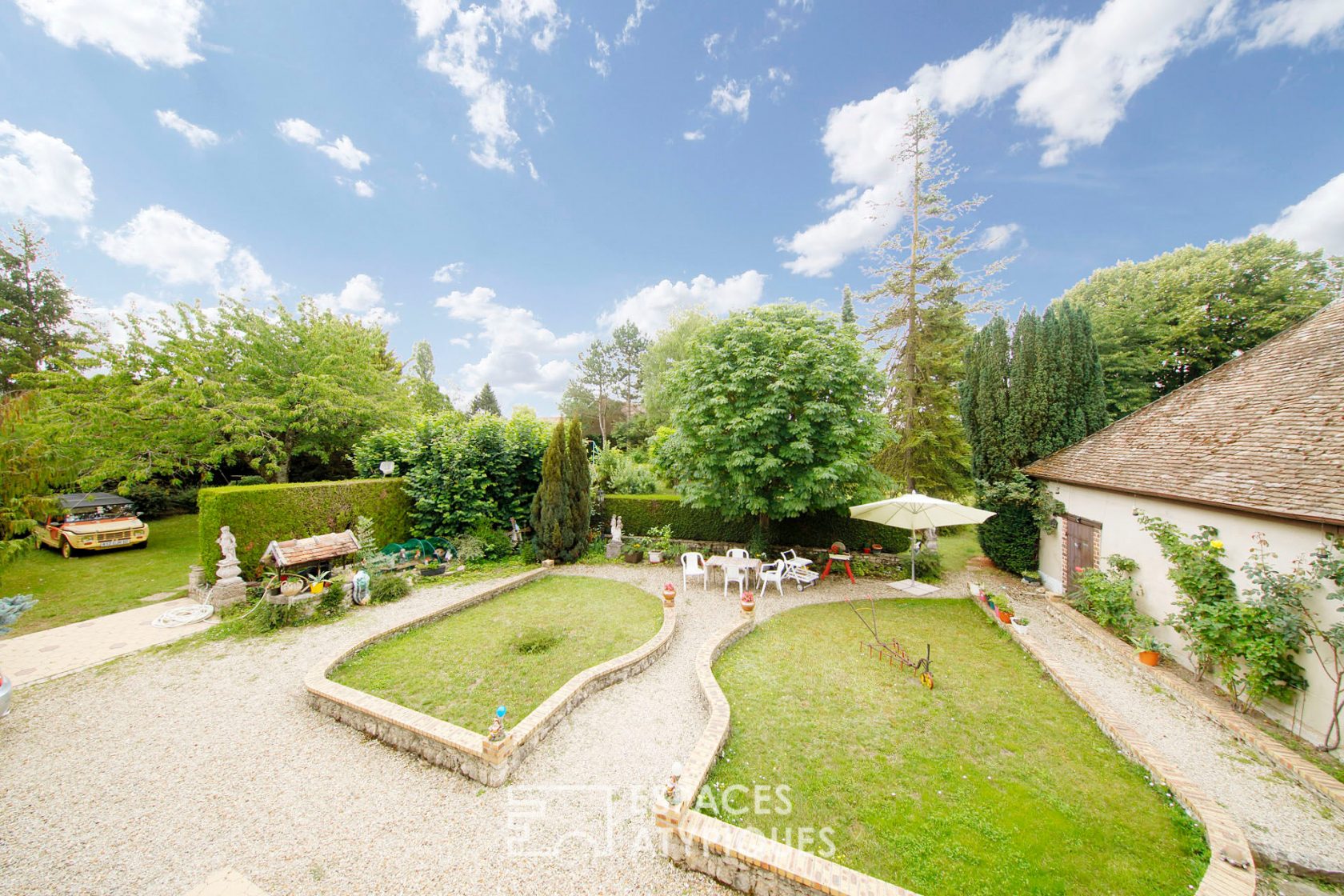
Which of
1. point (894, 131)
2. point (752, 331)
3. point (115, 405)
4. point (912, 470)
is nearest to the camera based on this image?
point (752, 331)

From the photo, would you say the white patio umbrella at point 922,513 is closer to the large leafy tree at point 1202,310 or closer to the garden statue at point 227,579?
the large leafy tree at point 1202,310

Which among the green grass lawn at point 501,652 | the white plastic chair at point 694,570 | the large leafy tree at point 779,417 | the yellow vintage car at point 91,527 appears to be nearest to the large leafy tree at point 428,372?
the yellow vintage car at point 91,527

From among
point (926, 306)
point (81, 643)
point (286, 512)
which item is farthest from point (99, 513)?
point (926, 306)

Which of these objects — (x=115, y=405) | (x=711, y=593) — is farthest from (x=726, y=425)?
(x=115, y=405)

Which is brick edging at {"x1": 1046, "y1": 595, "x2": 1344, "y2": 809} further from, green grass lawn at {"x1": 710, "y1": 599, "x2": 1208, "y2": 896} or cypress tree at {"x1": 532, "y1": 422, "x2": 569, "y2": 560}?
cypress tree at {"x1": 532, "y1": 422, "x2": 569, "y2": 560}

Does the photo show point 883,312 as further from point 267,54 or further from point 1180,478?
point 267,54

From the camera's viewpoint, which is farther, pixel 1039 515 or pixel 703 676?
pixel 1039 515

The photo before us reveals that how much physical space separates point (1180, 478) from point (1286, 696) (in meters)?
3.25

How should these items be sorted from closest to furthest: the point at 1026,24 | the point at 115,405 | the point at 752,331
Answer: the point at 1026,24 < the point at 752,331 < the point at 115,405

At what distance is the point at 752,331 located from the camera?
428 inches

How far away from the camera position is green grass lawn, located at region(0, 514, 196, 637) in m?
8.47

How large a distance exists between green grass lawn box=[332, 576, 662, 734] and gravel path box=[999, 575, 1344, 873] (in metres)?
6.60

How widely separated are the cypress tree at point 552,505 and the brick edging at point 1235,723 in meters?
11.6

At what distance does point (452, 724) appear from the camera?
4.83 meters
